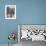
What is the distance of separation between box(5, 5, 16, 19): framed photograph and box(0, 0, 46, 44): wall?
0.09 m

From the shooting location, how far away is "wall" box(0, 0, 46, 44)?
11.8ft

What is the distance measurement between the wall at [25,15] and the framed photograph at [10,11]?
0.09 metres

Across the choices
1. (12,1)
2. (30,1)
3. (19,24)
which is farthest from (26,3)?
(19,24)

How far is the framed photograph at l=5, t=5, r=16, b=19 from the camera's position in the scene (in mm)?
3602

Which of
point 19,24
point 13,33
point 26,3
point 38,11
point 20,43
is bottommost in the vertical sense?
point 20,43

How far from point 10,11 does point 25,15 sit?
45 centimetres

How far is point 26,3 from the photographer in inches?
142

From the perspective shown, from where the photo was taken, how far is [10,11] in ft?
11.9

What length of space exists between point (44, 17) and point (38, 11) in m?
0.25

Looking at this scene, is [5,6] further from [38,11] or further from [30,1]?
[38,11]

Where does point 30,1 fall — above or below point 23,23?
above

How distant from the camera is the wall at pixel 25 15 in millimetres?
3598

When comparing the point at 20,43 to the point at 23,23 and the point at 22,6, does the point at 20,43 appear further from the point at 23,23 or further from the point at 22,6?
the point at 22,6

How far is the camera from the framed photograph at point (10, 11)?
142 inches
